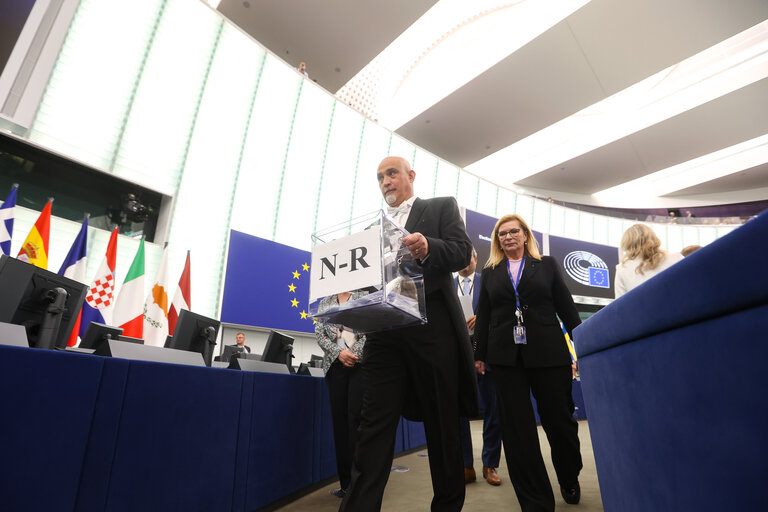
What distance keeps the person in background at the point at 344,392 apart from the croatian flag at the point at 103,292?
3.15 metres

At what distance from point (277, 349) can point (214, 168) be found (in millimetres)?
4188

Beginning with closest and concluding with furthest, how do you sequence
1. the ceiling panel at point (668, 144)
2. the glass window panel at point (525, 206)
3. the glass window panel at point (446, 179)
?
the glass window panel at point (446, 179), the ceiling panel at point (668, 144), the glass window panel at point (525, 206)

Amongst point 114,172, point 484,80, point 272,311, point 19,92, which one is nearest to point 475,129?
point 484,80

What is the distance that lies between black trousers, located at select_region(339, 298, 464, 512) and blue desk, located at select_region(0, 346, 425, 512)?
22.9 inches

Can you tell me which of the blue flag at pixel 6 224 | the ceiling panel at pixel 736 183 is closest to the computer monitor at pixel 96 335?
the blue flag at pixel 6 224

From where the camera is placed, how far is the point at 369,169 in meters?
8.16

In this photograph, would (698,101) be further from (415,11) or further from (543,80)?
(415,11)

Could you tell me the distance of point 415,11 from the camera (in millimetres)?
7637

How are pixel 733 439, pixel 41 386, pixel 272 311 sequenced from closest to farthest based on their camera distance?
pixel 733 439
pixel 41 386
pixel 272 311

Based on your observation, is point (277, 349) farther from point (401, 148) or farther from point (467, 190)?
point (467, 190)

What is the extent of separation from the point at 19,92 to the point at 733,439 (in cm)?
592

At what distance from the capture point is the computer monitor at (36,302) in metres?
1.39

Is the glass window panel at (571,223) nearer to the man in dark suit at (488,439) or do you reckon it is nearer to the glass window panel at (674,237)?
the glass window panel at (674,237)

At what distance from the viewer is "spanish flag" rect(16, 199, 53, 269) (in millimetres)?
4062
